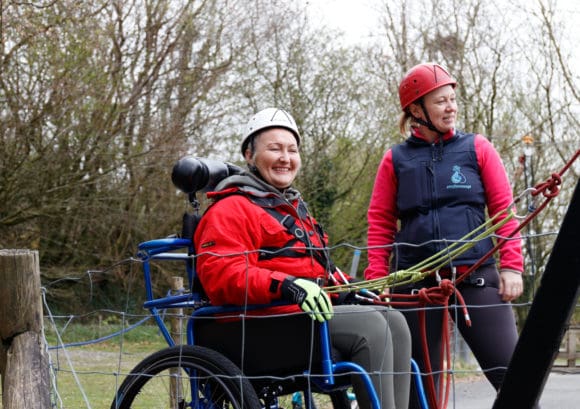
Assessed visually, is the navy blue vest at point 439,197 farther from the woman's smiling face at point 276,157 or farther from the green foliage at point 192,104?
the green foliage at point 192,104

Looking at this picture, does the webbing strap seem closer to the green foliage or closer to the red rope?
the red rope

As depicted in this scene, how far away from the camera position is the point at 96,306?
18.9m

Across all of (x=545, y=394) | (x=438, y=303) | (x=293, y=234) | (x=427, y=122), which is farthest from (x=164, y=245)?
(x=545, y=394)

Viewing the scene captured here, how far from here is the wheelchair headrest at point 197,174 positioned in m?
3.64

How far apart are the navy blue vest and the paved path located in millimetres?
3612

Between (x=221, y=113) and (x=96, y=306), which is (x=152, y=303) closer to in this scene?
(x=221, y=113)

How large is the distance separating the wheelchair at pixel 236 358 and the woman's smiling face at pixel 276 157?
27cm

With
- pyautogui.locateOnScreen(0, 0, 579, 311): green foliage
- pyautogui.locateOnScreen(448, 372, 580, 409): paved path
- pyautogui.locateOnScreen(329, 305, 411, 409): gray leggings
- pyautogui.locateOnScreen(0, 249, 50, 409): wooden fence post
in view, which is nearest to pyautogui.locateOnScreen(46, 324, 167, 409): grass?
pyautogui.locateOnScreen(0, 0, 579, 311): green foliage

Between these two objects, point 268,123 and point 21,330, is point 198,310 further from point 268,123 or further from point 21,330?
point 21,330

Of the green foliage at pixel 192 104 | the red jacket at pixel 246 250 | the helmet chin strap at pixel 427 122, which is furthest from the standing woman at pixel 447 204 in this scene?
the green foliage at pixel 192 104

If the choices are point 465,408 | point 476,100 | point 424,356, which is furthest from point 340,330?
point 476,100

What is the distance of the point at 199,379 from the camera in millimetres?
3344

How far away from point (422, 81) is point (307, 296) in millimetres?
1158

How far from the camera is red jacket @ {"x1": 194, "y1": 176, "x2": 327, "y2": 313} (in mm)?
3182
